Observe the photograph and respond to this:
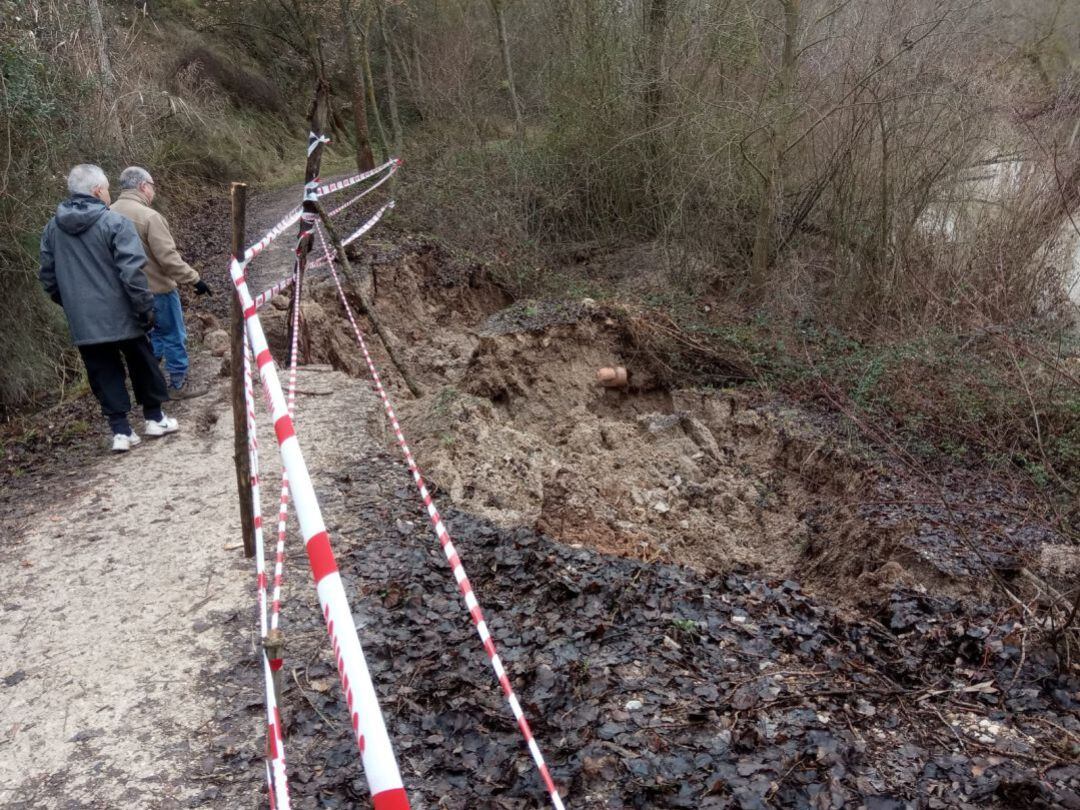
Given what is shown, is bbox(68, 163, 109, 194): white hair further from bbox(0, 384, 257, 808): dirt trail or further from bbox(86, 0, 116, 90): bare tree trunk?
bbox(86, 0, 116, 90): bare tree trunk

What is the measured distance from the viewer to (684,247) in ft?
40.7

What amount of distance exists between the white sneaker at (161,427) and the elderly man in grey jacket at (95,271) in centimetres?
63

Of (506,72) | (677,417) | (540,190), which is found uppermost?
(506,72)

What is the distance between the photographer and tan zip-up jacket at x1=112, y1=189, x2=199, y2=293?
6.43 m

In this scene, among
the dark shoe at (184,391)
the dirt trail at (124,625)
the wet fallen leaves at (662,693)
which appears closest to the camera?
the wet fallen leaves at (662,693)

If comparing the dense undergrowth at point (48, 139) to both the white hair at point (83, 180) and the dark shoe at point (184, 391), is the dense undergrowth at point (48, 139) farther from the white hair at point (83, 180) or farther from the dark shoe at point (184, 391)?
the white hair at point (83, 180)

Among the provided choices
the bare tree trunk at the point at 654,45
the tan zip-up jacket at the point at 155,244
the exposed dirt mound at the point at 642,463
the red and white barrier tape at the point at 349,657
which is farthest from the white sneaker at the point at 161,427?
the bare tree trunk at the point at 654,45

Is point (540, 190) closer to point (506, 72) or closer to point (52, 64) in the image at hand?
point (506, 72)

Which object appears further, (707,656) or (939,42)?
(939,42)

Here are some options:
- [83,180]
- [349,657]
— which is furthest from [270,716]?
[83,180]

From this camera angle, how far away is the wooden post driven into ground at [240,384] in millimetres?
3959

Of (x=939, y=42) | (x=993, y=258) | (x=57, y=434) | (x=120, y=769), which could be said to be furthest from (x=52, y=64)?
(x=993, y=258)

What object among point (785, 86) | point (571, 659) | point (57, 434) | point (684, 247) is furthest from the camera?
point (684, 247)

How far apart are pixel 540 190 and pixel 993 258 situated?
765cm
